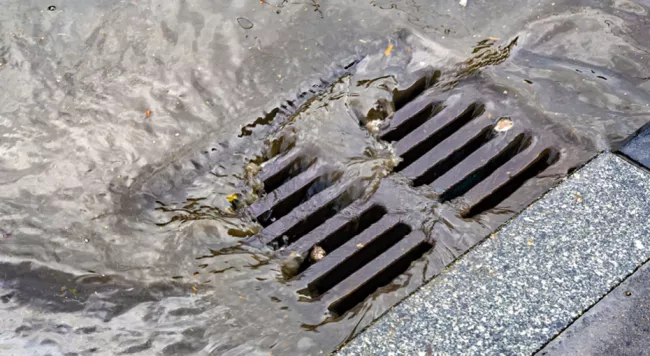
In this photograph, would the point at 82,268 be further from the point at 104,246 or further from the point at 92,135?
the point at 92,135

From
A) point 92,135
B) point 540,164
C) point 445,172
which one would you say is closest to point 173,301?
point 92,135

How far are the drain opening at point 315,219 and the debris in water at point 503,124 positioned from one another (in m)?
0.83

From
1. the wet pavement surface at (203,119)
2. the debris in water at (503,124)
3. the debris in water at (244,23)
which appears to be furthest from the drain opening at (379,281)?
the debris in water at (244,23)

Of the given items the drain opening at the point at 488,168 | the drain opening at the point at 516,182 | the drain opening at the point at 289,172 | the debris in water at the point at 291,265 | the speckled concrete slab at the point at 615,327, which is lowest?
the speckled concrete slab at the point at 615,327

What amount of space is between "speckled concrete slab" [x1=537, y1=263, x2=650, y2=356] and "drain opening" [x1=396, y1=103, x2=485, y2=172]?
108cm

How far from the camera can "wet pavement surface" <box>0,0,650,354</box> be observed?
90.6 inches

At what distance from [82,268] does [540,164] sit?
86.5 inches

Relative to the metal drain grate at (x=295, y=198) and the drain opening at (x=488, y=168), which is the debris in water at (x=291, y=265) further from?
the drain opening at (x=488, y=168)

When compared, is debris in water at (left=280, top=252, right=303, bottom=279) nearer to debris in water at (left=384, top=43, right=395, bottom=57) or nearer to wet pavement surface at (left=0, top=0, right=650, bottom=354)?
wet pavement surface at (left=0, top=0, right=650, bottom=354)

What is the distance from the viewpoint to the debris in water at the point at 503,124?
2.82 meters

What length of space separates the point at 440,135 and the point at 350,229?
0.74 m

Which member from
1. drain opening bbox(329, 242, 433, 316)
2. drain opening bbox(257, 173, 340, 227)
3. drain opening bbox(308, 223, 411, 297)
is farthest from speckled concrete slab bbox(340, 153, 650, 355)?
drain opening bbox(257, 173, 340, 227)

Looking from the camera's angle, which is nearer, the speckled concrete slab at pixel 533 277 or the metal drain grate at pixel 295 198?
the speckled concrete slab at pixel 533 277

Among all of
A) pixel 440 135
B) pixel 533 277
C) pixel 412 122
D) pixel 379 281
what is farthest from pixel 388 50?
pixel 533 277
